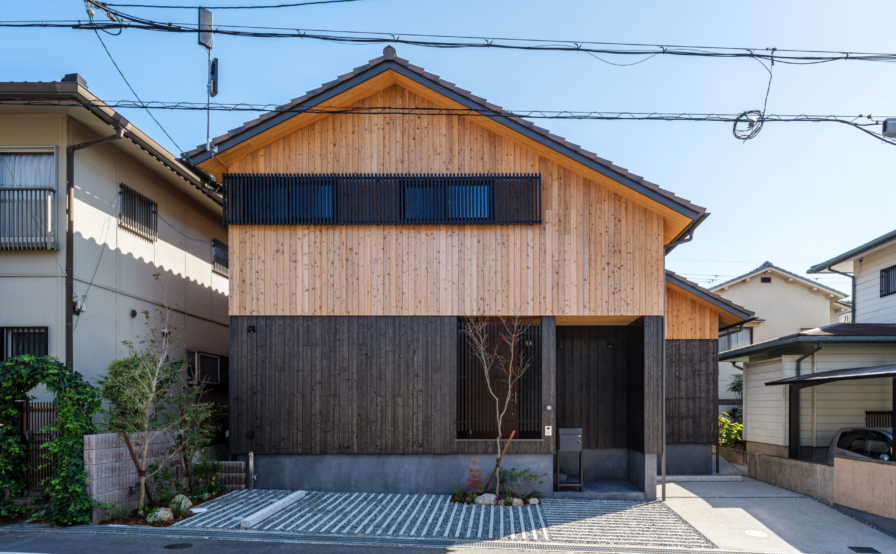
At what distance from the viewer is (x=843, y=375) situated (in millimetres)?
10812

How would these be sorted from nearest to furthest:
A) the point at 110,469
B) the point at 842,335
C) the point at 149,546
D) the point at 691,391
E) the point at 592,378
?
the point at 149,546
the point at 110,469
the point at 842,335
the point at 592,378
the point at 691,391

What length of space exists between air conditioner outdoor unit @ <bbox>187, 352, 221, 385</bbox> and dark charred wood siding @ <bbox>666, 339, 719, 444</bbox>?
31.6 feet

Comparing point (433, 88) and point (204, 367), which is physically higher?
point (433, 88)

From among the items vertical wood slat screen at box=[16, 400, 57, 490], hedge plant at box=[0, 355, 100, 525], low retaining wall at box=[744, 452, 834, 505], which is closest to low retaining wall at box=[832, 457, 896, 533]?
low retaining wall at box=[744, 452, 834, 505]

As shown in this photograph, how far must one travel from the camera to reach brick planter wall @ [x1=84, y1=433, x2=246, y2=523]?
27.8ft

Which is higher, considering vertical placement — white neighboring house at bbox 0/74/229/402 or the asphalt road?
white neighboring house at bbox 0/74/229/402

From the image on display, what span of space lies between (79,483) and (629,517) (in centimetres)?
765

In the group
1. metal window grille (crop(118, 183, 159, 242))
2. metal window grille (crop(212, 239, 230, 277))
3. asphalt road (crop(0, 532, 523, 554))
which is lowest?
asphalt road (crop(0, 532, 523, 554))

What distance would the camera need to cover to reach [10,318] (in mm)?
10219

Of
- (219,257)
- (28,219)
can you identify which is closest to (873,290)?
(219,257)

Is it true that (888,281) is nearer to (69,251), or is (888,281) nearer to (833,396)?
(833,396)

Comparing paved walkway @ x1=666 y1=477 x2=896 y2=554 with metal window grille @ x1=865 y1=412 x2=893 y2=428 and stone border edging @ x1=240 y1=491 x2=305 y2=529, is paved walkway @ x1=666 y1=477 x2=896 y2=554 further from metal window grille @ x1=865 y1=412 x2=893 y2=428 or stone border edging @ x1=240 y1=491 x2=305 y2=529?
stone border edging @ x1=240 y1=491 x2=305 y2=529

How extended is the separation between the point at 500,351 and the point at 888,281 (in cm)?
1095

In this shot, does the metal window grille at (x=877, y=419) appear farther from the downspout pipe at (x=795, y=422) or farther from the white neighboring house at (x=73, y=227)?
the white neighboring house at (x=73, y=227)
